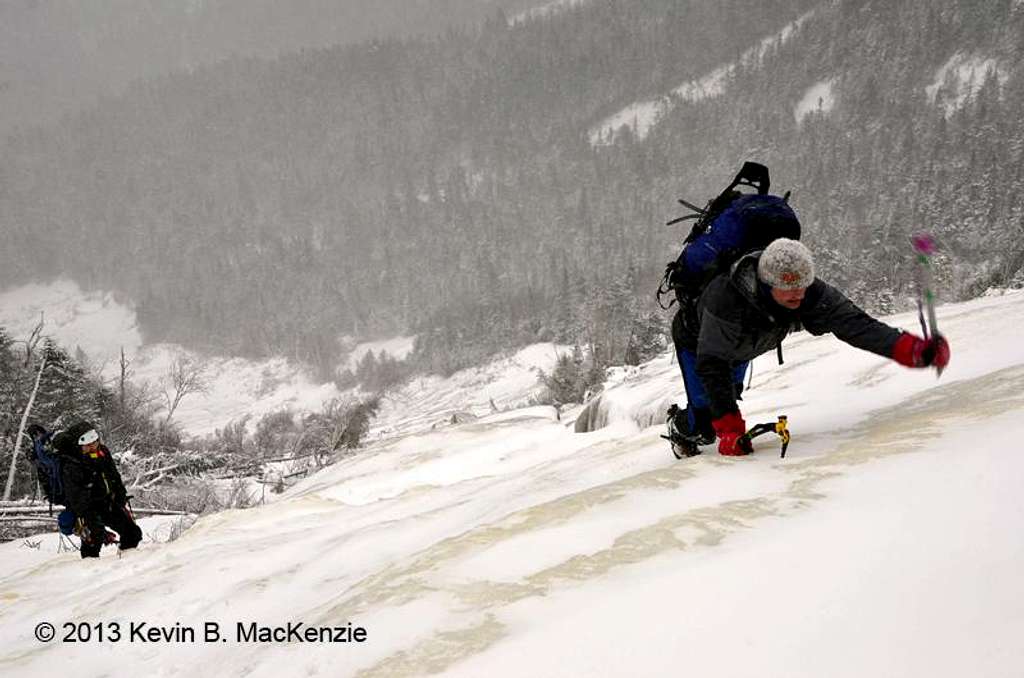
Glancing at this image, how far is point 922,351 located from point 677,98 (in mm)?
152164

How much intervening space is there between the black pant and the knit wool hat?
21.1 ft

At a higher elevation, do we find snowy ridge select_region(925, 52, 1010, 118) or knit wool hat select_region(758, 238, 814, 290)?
snowy ridge select_region(925, 52, 1010, 118)

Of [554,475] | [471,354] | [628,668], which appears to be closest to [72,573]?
[554,475]

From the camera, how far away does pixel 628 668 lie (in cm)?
137

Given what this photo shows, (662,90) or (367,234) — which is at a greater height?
(662,90)

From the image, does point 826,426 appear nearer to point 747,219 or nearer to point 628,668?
point 747,219

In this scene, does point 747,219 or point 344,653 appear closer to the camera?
point 344,653

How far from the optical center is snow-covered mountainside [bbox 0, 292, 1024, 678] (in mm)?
1359

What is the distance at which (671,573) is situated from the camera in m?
1.79

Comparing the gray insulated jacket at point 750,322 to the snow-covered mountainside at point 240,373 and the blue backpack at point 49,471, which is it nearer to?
the blue backpack at point 49,471

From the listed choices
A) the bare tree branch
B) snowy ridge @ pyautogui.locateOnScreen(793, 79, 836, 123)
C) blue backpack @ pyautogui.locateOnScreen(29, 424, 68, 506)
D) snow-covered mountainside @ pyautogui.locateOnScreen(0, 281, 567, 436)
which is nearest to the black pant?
blue backpack @ pyautogui.locateOnScreen(29, 424, 68, 506)

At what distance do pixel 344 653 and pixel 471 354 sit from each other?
84.1 metres

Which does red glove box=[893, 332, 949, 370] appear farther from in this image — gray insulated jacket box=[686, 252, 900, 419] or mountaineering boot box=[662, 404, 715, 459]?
mountaineering boot box=[662, 404, 715, 459]

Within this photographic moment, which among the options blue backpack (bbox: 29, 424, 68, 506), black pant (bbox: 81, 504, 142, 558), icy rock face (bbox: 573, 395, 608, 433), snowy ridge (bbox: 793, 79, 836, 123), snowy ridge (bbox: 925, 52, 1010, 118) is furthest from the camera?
snowy ridge (bbox: 793, 79, 836, 123)
